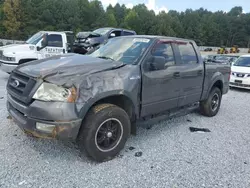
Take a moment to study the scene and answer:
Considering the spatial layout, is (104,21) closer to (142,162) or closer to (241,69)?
(241,69)

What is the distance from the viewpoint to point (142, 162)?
3443 millimetres

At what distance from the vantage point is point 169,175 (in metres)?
3.15

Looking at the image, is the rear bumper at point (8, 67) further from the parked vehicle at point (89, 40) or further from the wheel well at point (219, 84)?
the wheel well at point (219, 84)

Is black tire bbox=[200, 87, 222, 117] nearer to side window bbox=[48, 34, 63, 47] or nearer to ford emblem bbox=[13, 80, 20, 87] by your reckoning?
ford emblem bbox=[13, 80, 20, 87]

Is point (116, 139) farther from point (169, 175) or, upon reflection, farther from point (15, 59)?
point (15, 59)

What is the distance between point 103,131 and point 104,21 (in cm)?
7341

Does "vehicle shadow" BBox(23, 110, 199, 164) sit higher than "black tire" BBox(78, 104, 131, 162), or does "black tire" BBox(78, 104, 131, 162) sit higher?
"black tire" BBox(78, 104, 131, 162)

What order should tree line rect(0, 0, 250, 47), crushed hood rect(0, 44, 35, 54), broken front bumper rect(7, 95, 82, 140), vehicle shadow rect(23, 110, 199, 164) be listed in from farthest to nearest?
1. tree line rect(0, 0, 250, 47)
2. crushed hood rect(0, 44, 35, 54)
3. vehicle shadow rect(23, 110, 199, 164)
4. broken front bumper rect(7, 95, 82, 140)

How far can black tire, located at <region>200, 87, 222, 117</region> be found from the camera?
5715 millimetres

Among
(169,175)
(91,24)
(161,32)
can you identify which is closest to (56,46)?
(169,175)

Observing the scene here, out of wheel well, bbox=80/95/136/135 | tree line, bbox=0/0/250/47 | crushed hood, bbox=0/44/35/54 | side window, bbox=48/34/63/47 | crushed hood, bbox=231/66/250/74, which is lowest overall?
crushed hood, bbox=231/66/250/74

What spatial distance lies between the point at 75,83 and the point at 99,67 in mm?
Result: 529

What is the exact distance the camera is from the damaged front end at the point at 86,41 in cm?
1140

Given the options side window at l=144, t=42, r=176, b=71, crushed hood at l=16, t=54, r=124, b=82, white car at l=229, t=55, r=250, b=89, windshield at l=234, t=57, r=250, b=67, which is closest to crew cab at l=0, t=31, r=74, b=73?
crushed hood at l=16, t=54, r=124, b=82
